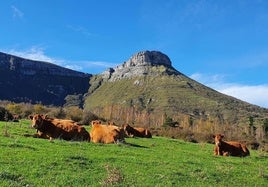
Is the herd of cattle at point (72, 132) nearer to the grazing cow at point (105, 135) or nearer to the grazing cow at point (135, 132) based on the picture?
the grazing cow at point (105, 135)

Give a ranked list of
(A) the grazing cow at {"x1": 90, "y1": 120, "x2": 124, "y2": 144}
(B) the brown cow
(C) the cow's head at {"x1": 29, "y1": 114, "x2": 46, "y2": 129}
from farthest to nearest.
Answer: (B) the brown cow
(A) the grazing cow at {"x1": 90, "y1": 120, "x2": 124, "y2": 144}
(C) the cow's head at {"x1": 29, "y1": 114, "x2": 46, "y2": 129}

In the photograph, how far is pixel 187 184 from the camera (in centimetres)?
1407

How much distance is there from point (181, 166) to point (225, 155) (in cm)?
1062

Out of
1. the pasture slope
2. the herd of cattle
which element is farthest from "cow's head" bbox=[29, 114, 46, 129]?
the pasture slope

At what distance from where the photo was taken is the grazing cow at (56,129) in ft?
77.8

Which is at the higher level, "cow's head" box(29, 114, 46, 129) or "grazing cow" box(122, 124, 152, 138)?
"grazing cow" box(122, 124, 152, 138)

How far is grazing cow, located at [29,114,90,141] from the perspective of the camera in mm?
23719

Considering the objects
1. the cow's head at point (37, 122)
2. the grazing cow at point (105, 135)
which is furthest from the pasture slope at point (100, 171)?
the grazing cow at point (105, 135)

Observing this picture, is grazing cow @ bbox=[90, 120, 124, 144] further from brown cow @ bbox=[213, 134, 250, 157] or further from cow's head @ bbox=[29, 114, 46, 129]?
brown cow @ bbox=[213, 134, 250, 157]

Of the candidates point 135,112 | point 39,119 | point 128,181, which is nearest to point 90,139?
point 39,119

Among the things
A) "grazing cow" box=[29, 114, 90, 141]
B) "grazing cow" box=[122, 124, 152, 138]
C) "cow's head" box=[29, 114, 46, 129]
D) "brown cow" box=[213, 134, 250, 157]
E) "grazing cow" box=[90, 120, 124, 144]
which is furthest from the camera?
"grazing cow" box=[122, 124, 152, 138]

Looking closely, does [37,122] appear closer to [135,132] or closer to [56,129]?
[56,129]

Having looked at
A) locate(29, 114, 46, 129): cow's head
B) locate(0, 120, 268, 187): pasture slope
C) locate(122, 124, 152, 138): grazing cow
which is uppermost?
locate(122, 124, 152, 138): grazing cow

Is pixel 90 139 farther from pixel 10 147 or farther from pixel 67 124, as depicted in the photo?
pixel 10 147
